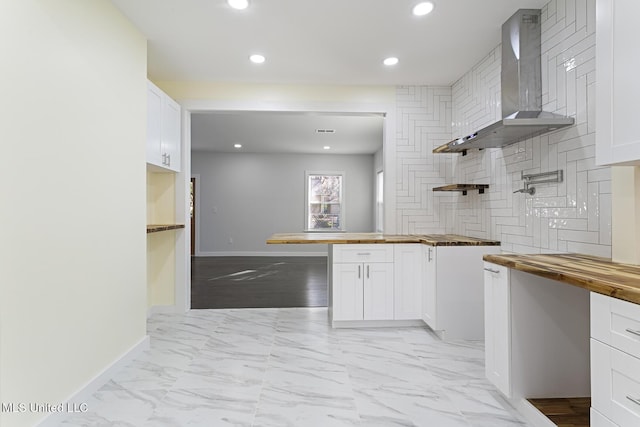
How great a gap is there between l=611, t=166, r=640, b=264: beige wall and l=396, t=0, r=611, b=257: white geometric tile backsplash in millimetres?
86

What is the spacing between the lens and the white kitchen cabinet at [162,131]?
10.1ft

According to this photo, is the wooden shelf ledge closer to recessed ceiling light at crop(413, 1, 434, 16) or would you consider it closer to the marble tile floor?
the marble tile floor

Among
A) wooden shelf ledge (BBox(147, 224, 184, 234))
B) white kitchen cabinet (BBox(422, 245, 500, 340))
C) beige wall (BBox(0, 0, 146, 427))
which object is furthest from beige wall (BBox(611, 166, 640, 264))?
wooden shelf ledge (BBox(147, 224, 184, 234))

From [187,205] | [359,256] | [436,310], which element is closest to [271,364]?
[359,256]

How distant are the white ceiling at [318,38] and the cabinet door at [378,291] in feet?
6.40

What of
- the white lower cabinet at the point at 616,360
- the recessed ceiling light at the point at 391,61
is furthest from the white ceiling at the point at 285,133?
the white lower cabinet at the point at 616,360

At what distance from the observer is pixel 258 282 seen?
5.58 metres

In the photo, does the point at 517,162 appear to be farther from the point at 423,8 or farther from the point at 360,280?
the point at 360,280

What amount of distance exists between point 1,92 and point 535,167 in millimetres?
3070

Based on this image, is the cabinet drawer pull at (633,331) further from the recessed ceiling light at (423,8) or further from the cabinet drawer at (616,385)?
the recessed ceiling light at (423,8)

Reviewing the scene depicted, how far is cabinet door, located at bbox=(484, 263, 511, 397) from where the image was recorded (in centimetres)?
186

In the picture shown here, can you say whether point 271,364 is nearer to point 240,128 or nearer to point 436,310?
point 436,310

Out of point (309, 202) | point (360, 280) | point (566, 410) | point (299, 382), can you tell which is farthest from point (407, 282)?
point (309, 202)

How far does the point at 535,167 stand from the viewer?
8.22 feet
